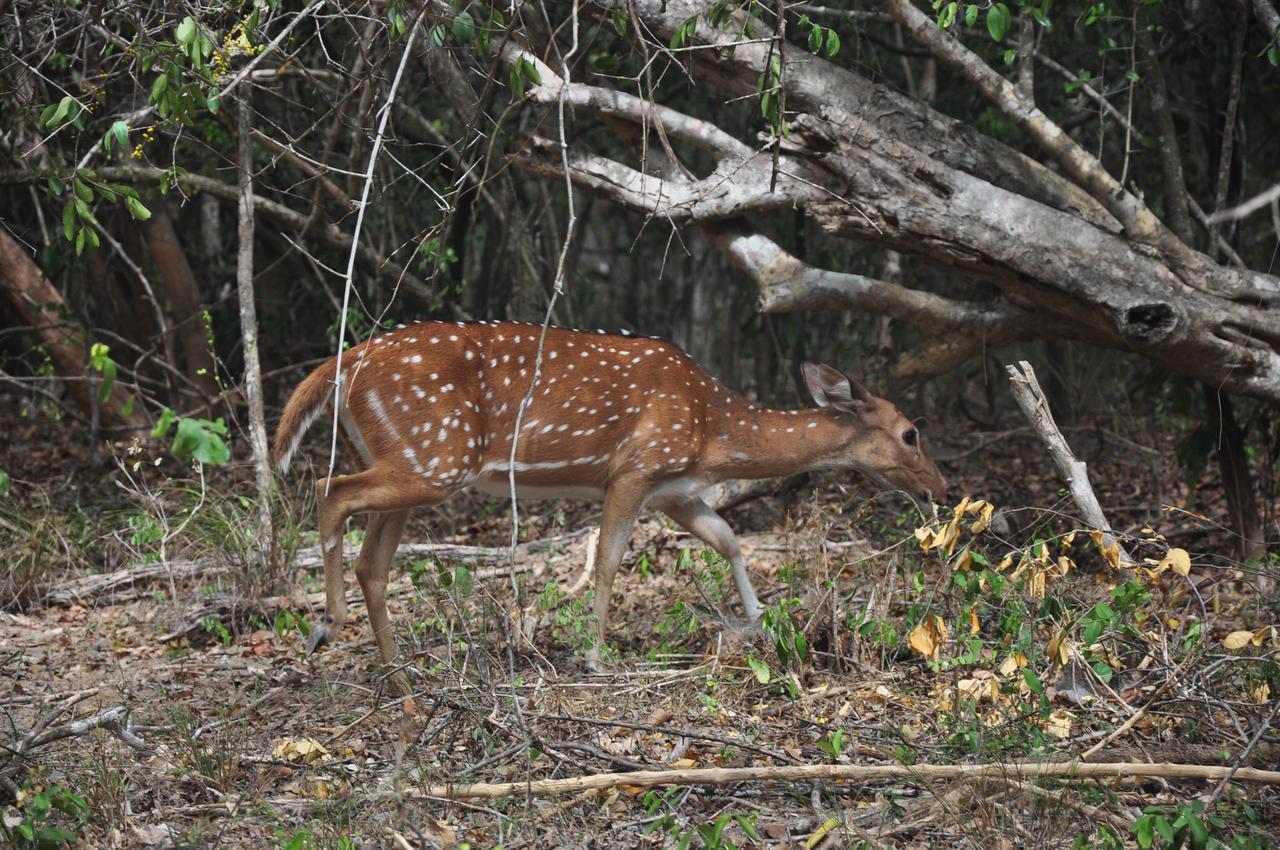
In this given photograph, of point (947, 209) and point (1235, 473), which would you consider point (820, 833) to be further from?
point (1235, 473)

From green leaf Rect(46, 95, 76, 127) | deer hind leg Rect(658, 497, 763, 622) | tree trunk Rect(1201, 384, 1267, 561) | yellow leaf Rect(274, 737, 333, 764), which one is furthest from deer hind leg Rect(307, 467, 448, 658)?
tree trunk Rect(1201, 384, 1267, 561)

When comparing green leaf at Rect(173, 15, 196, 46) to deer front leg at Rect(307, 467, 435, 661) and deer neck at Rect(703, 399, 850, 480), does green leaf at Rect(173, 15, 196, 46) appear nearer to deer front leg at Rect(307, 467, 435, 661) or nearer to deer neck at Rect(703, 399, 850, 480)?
deer front leg at Rect(307, 467, 435, 661)

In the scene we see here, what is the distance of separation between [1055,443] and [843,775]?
1.89 meters

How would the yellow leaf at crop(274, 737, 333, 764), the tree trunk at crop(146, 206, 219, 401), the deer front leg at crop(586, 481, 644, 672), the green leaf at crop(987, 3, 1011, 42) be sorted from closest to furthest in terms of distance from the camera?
the yellow leaf at crop(274, 737, 333, 764)
the green leaf at crop(987, 3, 1011, 42)
the deer front leg at crop(586, 481, 644, 672)
the tree trunk at crop(146, 206, 219, 401)

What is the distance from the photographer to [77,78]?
8852 millimetres

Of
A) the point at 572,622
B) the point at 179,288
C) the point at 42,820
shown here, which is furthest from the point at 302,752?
the point at 179,288

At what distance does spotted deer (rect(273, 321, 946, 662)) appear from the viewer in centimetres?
602

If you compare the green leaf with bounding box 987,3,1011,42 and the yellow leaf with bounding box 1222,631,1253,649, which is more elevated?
the green leaf with bounding box 987,3,1011,42

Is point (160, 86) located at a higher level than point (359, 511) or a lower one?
higher

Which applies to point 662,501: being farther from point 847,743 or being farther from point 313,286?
point 313,286

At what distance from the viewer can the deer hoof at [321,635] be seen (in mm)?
5944

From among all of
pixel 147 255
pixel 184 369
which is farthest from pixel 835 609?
pixel 147 255

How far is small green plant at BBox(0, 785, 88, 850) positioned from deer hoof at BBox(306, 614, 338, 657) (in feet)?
5.76

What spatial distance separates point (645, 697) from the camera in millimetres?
5516
